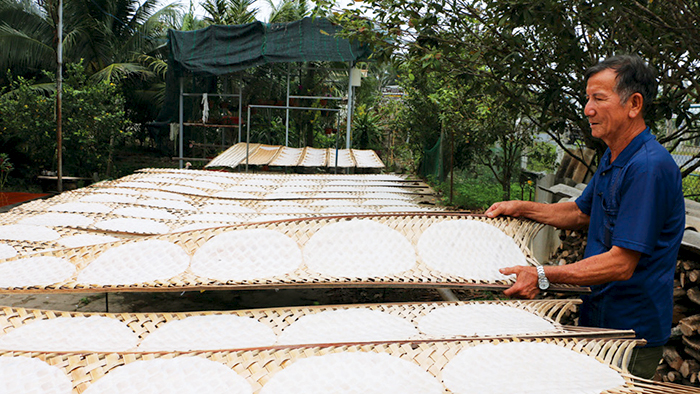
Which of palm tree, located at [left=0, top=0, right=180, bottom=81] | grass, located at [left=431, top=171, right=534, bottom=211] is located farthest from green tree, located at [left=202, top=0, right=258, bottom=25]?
grass, located at [left=431, top=171, right=534, bottom=211]

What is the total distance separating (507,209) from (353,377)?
51.0 inches

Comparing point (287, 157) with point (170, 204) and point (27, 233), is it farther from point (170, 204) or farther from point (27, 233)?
point (27, 233)

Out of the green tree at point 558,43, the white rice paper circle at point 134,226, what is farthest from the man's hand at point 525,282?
the white rice paper circle at point 134,226

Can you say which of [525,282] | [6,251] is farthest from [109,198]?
[525,282]

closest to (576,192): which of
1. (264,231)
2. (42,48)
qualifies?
(264,231)

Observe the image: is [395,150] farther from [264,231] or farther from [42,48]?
[264,231]

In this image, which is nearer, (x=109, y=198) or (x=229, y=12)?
(x=109, y=198)

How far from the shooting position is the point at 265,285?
2.06 meters

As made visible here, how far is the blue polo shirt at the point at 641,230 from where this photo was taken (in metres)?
1.47

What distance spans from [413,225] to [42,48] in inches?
497

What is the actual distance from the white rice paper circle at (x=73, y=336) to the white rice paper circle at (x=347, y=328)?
1.98 ft

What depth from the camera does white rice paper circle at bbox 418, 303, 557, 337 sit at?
1.88 m

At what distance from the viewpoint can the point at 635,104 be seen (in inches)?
61.9

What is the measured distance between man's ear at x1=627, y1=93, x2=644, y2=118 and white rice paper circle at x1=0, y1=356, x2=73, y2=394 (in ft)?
6.23
